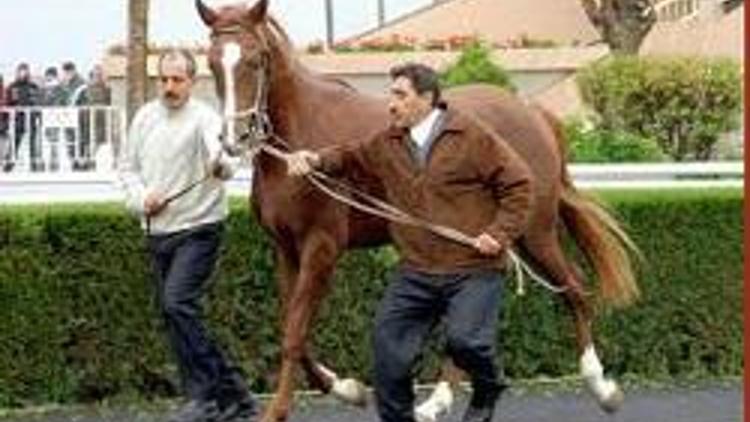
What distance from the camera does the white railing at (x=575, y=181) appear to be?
13.2 m

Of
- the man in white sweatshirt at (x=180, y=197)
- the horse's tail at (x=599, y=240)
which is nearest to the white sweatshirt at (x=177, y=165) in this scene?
the man in white sweatshirt at (x=180, y=197)

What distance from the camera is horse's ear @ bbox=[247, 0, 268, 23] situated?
10352 millimetres

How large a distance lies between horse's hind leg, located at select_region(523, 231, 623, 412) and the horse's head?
1.74 metres

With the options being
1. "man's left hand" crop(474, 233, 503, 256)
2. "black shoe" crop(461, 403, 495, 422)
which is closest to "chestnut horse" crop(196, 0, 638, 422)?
"black shoe" crop(461, 403, 495, 422)

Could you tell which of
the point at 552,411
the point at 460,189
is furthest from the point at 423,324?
the point at 552,411

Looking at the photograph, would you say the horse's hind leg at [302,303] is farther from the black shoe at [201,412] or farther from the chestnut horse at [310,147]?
the black shoe at [201,412]

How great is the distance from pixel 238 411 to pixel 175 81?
1.64 metres

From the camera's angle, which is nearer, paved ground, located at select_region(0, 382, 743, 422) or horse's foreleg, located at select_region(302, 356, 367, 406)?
horse's foreleg, located at select_region(302, 356, 367, 406)

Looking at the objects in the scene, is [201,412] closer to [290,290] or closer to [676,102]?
[290,290]

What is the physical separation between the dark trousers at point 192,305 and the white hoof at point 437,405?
2.91 feet

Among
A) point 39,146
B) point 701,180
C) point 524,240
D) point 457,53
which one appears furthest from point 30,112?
point 524,240

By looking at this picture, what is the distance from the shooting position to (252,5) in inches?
409

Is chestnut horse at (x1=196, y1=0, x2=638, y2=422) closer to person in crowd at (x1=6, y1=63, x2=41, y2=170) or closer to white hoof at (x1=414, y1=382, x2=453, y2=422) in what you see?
white hoof at (x1=414, y1=382, x2=453, y2=422)

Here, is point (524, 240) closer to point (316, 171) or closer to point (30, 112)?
point (316, 171)
